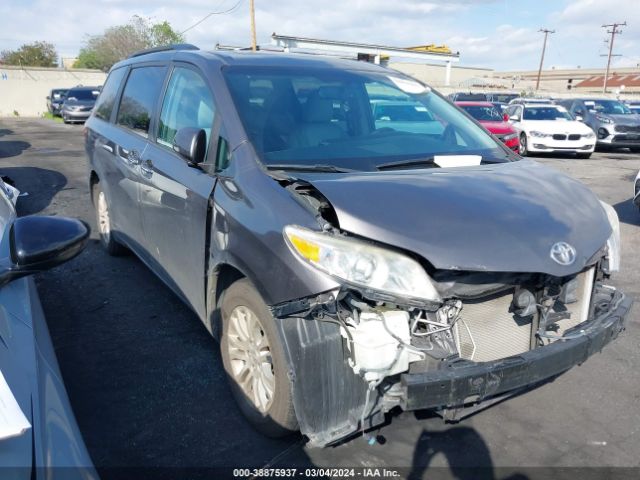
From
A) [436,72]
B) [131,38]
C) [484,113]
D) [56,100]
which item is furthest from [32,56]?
[484,113]

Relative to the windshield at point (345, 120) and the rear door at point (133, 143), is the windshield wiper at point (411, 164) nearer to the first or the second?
the windshield at point (345, 120)

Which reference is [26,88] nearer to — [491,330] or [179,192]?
[179,192]

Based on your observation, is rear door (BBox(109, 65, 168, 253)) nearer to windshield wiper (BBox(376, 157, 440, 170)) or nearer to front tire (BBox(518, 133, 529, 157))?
windshield wiper (BBox(376, 157, 440, 170))

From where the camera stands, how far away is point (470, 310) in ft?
8.07

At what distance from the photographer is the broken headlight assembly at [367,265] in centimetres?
221

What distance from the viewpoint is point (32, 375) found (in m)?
1.69

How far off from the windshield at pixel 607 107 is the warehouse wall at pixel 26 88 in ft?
107

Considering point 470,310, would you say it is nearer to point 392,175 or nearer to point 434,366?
point 434,366

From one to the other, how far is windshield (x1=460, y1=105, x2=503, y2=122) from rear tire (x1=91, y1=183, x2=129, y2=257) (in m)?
11.8

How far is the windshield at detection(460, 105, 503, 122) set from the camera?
50.8ft

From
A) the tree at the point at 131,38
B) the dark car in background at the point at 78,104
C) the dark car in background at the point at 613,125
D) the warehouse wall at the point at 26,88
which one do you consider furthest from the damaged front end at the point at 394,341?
the tree at the point at 131,38

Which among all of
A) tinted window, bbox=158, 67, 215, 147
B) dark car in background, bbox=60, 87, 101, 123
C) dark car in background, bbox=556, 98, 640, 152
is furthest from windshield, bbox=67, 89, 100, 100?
tinted window, bbox=158, 67, 215, 147

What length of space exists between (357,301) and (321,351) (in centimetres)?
27

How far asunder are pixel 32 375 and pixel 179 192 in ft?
5.86
